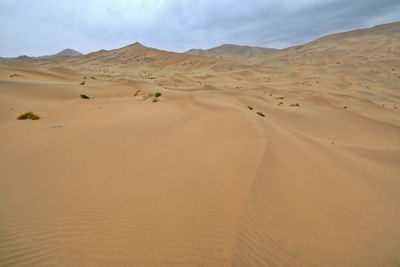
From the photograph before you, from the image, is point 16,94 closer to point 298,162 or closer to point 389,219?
point 298,162

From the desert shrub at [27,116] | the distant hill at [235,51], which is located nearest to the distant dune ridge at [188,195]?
the desert shrub at [27,116]

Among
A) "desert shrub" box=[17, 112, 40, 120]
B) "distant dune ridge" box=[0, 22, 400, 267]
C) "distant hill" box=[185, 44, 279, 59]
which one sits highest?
"distant hill" box=[185, 44, 279, 59]

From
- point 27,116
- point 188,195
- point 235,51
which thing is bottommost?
point 188,195

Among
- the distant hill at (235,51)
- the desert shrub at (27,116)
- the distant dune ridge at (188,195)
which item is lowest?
the distant dune ridge at (188,195)

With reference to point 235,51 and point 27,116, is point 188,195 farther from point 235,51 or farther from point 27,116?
point 235,51

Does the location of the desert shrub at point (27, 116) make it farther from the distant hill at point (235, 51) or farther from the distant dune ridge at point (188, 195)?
the distant hill at point (235, 51)

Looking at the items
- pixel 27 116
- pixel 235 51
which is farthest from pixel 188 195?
pixel 235 51

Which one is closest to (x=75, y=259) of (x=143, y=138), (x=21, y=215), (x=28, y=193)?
(x=21, y=215)

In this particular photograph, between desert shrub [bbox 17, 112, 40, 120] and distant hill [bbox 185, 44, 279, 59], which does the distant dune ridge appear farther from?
distant hill [bbox 185, 44, 279, 59]

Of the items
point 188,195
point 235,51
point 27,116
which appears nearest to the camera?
point 188,195

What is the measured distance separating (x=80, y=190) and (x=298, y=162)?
133 inches

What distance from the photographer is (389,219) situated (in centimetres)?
226

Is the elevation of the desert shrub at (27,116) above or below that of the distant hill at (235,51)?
below

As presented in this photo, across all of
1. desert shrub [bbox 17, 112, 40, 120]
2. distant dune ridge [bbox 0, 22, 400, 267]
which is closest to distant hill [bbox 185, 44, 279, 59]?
desert shrub [bbox 17, 112, 40, 120]
